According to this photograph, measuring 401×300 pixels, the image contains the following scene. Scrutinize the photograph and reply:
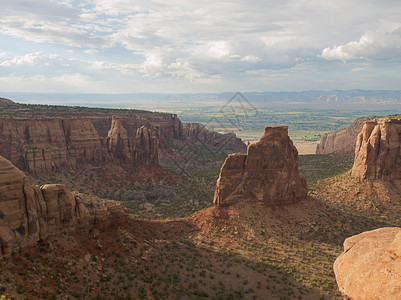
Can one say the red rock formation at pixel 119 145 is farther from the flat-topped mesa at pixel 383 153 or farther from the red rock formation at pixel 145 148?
the flat-topped mesa at pixel 383 153

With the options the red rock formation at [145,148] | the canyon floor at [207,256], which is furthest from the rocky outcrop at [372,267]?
the red rock formation at [145,148]

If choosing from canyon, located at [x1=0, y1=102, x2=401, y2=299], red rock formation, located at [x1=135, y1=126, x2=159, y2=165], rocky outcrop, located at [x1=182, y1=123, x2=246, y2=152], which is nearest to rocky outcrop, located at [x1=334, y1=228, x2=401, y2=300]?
canyon, located at [x1=0, y1=102, x2=401, y2=299]

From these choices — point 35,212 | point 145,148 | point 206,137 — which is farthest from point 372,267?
point 206,137

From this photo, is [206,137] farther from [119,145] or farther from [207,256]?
[207,256]

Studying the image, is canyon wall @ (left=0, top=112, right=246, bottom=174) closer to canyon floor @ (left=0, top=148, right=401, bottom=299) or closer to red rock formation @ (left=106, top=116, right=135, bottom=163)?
red rock formation @ (left=106, top=116, right=135, bottom=163)

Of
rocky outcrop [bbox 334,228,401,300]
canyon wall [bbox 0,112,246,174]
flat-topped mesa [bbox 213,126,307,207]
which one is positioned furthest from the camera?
canyon wall [bbox 0,112,246,174]

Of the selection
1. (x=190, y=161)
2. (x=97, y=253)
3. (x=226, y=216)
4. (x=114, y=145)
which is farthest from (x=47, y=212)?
(x=190, y=161)
